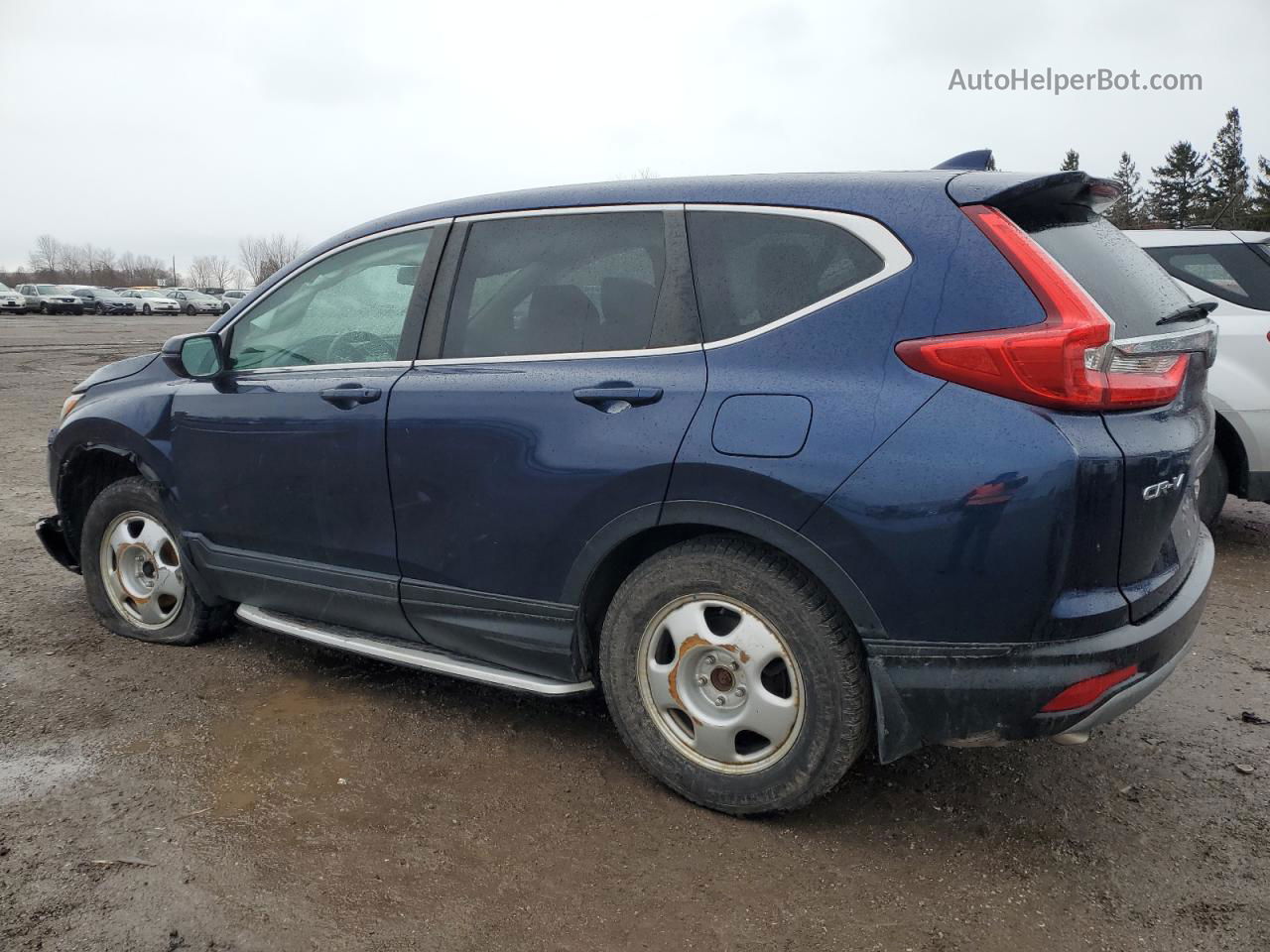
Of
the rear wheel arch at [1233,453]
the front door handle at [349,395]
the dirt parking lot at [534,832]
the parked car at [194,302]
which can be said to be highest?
the parked car at [194,302]

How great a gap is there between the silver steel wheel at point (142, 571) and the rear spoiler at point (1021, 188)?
3.27 m

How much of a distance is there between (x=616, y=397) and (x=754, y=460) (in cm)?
48

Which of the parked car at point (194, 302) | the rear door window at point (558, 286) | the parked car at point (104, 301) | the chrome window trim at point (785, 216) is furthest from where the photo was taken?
the parked car at point (194, 302)

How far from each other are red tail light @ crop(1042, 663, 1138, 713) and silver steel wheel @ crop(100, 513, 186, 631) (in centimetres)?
333

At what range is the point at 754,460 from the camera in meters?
2.58

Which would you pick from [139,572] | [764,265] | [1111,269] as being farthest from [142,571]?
[1111,269]

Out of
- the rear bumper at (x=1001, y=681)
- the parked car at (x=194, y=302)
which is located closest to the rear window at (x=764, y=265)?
the rear bumper at (x=1001, y=681)

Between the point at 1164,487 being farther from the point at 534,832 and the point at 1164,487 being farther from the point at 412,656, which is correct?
the point at 412,656

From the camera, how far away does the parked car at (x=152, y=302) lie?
60062 mm

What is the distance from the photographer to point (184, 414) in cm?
392

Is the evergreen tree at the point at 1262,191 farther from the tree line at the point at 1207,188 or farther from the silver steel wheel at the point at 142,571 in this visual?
the silver steel wheel at the point at 142,571

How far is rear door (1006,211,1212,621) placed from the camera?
7.91 feet

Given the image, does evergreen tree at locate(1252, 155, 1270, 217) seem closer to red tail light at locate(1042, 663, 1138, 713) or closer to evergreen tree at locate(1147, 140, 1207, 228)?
evergreen tree at locate(1147, 140, 1207, 228)

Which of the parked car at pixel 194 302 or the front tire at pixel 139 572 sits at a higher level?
the parked car at pixel 194 302
